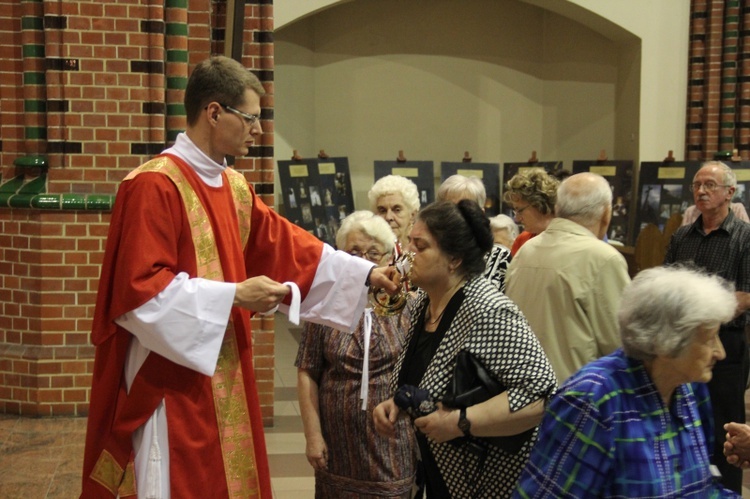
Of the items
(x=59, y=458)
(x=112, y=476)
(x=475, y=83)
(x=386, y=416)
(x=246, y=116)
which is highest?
(x=475, y=83)

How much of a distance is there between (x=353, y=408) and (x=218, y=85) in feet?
3.82

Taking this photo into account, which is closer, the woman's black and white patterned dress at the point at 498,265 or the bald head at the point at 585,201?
the bald head at the point at 585,201

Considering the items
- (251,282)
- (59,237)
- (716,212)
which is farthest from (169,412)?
(716,212)

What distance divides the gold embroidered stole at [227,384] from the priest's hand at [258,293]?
19cm

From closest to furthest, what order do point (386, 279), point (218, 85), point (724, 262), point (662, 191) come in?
point (218, 85), point (386, 279), point (724, 262), point (662, 191)

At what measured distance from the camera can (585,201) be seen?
3416 mm

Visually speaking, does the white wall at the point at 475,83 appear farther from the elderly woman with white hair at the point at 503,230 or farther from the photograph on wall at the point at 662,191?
the elderly woman with white hair at the point at 503,230

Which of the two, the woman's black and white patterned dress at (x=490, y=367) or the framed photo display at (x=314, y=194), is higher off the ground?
the framed photo display at (x=314, y=194)

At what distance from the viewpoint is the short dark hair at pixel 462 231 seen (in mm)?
2688

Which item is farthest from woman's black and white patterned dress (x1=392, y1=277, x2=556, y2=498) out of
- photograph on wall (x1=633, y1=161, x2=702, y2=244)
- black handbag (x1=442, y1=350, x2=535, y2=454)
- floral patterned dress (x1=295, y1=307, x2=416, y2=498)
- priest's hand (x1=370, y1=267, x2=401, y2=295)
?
photograph on wall (x1=633, y1=161, x2=702, y2=244)

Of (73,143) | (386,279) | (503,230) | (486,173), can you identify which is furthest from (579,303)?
(486,173)

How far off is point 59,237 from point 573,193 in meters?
3.25

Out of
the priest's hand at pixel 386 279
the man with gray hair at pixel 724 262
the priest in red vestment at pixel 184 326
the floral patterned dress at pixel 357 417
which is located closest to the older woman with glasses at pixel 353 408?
the floral patterned dress at pixel 357 417

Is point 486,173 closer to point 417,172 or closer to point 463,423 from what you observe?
point 417,172
